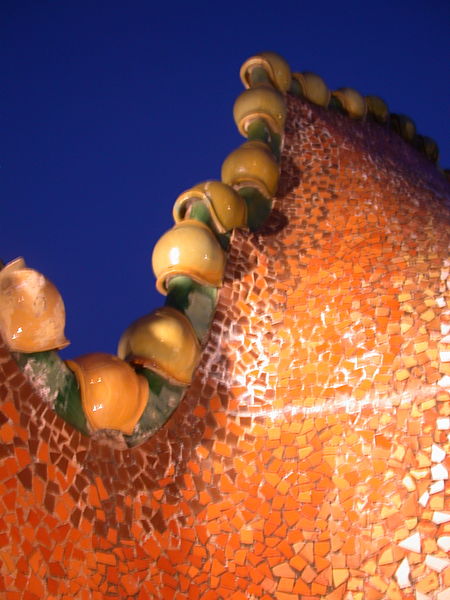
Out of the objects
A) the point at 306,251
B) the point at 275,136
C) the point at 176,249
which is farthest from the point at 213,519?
the point at 275,136

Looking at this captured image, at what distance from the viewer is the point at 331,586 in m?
2.33

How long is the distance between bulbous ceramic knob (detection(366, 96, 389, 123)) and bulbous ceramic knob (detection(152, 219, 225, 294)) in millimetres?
2036

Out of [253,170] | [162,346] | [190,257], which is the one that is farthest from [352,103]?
[162,346]

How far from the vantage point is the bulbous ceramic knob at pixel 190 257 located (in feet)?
9.66

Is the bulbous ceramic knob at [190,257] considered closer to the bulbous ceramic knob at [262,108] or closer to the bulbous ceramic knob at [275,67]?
the bulbous ceramic knob at [262,108]

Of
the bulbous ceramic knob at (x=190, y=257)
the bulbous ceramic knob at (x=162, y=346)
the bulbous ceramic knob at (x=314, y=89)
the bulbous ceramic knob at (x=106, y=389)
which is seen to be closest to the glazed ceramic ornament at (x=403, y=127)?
the bulbous ceramic knob at (x=314, y=89)

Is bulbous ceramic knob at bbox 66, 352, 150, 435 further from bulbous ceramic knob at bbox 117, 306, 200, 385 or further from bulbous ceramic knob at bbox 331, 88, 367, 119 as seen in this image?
bulbous ceramic knob at bbox 331, 88, 367, 119

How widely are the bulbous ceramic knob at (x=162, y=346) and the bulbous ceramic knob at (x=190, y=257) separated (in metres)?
0.28

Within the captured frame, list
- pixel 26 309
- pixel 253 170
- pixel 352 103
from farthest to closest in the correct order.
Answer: pixel 352 103
pixel 253 170
pixel 26 309

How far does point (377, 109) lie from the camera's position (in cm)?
455

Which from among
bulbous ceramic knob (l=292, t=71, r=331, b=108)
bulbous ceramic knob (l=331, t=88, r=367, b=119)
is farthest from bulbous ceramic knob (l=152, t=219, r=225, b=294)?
bulbous ceramic knob (l=331, t=88, r=367, b=119)

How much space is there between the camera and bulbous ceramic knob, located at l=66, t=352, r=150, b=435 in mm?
2361

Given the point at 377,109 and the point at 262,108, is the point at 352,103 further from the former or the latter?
the point at 262,108

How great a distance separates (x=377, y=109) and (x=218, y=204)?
1.88 meters
